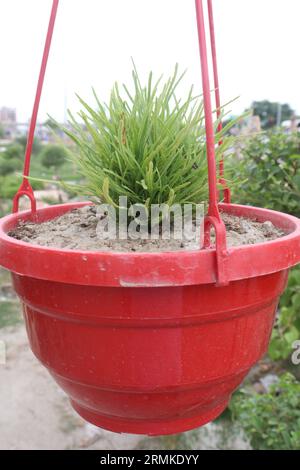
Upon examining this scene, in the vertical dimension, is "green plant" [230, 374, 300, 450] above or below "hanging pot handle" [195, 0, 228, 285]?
below

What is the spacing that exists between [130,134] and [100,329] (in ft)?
0.76

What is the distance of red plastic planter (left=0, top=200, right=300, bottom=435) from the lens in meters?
0.46

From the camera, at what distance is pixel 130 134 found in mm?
590

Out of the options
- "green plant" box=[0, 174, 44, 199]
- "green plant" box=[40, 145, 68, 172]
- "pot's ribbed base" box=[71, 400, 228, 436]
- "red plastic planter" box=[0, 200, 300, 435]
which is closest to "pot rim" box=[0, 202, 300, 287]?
"red plastic planter" box=[0, 200, 300, 435]

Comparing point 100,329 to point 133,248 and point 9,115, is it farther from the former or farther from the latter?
point 9,115

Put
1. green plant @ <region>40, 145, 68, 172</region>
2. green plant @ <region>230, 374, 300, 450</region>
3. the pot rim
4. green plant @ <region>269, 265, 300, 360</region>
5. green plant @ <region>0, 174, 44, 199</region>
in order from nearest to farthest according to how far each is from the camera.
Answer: the pot rim → green plant @ <region>269, 265, 300, 360</region> → green plant @ <region>230, 374, 300, 450</region> → green plant @ <region>0, 174, 44, 199</region> → green plant @ <region>40, 145, 68, 172</region>

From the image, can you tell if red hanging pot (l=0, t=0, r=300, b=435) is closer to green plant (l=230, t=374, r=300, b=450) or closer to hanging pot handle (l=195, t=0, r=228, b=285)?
hanging pot handle (l=195, t=0, r=228, b=285)

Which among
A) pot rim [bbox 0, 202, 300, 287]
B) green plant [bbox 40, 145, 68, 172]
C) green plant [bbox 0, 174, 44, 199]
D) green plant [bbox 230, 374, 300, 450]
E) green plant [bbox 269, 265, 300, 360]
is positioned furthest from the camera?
green plant [bbox 40, 145, 68, 172]

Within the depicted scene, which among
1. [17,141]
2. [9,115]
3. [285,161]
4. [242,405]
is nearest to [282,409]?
[242,405]

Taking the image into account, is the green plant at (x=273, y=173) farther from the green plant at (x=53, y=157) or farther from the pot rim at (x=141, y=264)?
the green plant at (x=53, y=157)

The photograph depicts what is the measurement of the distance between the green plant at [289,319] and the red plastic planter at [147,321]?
0.56m

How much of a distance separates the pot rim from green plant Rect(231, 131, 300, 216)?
27.0 inches

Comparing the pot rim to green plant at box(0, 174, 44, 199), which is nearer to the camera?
the pot rim
